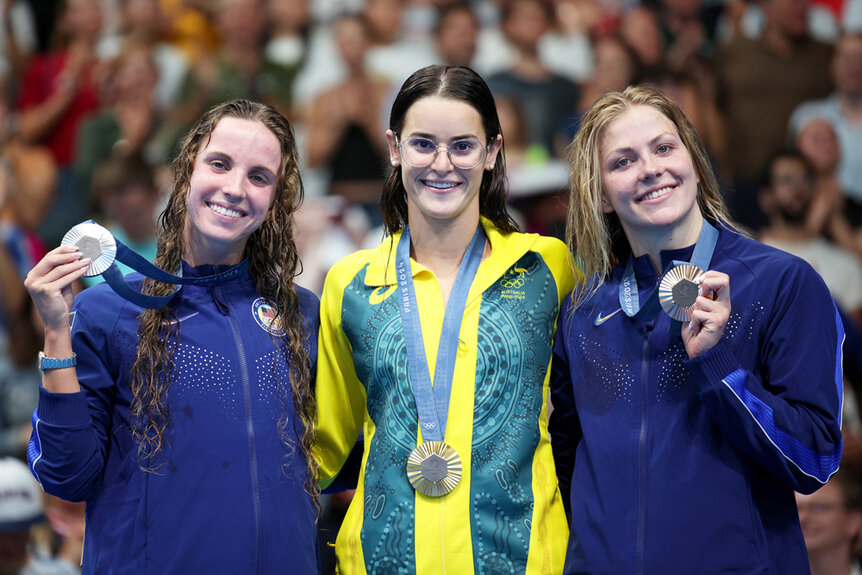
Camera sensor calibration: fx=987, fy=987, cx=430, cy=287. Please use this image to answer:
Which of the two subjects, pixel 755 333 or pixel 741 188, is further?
pixel 741 188

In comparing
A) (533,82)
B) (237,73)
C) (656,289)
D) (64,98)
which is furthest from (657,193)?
(64,98)

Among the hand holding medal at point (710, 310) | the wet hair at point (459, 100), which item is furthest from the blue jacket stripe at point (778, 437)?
the wet hair at point (459, 100)

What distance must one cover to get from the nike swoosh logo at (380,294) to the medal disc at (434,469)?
46 centimetres

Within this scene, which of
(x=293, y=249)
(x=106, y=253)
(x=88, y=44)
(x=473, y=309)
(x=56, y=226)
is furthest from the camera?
(x=88, y=44)

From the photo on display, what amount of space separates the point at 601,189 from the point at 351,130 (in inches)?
188

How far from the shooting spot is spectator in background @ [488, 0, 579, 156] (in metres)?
7.19

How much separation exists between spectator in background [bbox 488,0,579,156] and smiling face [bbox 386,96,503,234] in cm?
440

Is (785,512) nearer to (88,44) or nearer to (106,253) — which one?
(106,253)

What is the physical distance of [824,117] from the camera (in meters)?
6.89

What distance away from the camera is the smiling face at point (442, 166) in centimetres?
283

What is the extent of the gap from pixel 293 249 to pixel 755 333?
1.38m

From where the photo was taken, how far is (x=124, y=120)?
7.75 meters

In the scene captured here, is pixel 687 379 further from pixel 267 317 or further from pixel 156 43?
pixel 156 43

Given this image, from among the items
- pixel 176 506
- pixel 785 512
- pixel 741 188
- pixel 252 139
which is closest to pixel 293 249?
pixel 252 139
